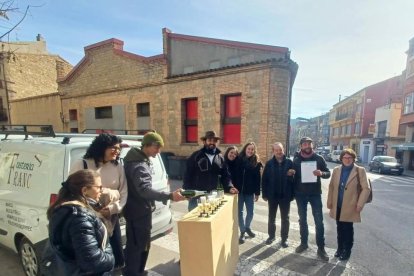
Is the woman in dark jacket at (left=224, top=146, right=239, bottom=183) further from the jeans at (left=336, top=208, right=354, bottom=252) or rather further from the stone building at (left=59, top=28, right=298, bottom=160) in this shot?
the stone building at (left=59, top=28, right=298, bottom=160)

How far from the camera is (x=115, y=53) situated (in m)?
12.4

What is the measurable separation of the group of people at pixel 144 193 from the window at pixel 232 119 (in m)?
5.62

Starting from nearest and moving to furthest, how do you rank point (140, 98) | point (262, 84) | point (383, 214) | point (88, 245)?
point (88, 245) < point (383, 214) < point (262, 84) < point (140, 98)

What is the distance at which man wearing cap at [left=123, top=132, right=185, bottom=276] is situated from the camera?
2.35 metres

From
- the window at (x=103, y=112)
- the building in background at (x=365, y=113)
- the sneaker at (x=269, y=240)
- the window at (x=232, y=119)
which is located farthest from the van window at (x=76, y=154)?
the building in background at (x=365, y=113)

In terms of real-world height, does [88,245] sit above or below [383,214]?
above

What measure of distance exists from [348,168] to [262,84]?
5.77 metres

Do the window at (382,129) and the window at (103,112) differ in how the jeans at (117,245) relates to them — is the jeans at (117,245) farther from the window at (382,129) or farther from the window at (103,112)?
the window at (382,129)

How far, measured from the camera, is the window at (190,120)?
35.4 feet

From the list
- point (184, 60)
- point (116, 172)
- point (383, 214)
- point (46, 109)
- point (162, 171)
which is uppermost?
point (184, 60)

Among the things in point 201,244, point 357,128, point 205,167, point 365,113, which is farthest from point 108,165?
point 357,128

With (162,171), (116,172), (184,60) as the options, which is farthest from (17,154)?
(184,60)

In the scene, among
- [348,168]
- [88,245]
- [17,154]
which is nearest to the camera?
[88,245]

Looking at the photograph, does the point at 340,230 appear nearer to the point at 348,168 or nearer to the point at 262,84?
the point at 348,168
